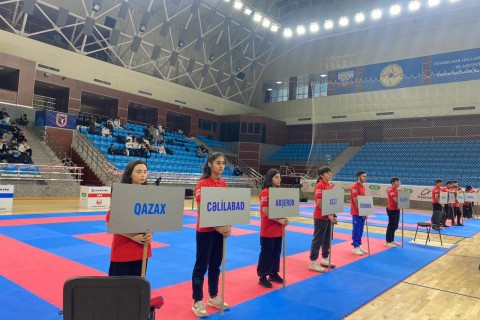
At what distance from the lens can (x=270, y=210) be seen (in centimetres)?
502

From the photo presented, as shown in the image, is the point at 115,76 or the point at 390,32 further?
the point at 390,32

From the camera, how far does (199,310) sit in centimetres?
392

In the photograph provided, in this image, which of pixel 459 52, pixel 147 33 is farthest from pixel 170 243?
pixel 459 52

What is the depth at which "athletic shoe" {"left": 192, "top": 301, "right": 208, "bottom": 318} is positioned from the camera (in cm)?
388

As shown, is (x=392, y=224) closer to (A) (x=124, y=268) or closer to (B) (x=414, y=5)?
(A) (x=124, y=268)

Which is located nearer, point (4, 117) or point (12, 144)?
point (12, 144)

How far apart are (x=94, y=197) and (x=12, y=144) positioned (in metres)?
5.78

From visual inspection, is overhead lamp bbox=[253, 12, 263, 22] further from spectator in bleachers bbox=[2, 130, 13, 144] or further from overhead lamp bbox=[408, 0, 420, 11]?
spectator in bleachers bbox=[2, 130, 13, 144]

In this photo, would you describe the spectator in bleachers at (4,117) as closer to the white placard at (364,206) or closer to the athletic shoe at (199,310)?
the white placard at (364,206)

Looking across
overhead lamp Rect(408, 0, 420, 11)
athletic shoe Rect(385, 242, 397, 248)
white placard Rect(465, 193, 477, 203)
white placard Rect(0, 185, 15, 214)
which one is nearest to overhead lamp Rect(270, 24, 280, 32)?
overhead lamp Rect(408, 0, 420, 11)

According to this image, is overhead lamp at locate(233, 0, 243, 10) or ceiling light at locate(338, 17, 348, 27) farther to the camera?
ceiling light at locate(338, 17, 348, 27)

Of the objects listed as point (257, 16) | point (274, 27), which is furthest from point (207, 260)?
point (274, 27)

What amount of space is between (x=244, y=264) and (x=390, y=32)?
1013 inches

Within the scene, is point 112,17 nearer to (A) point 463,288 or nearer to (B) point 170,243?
(B) point 170,243
